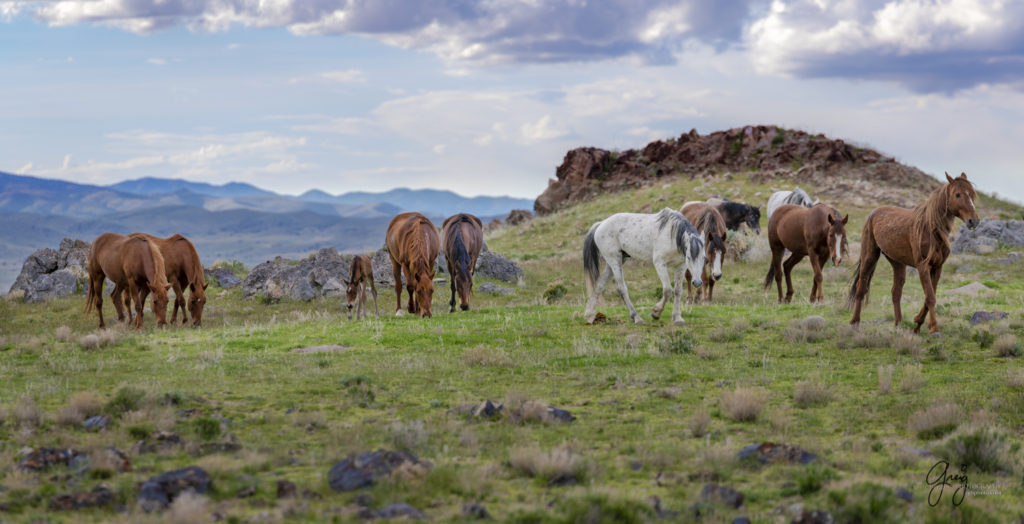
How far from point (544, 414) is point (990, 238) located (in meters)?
29.3

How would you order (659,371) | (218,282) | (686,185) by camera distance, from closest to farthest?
(659,371), (218,282), (686,185)

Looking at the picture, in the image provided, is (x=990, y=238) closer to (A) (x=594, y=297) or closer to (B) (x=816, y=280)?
(B) (x=816, y=280)

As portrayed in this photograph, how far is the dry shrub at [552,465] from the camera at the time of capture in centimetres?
693

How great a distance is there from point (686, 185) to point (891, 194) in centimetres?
1218

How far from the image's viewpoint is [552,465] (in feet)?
22.7

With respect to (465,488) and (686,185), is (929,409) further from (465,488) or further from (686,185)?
(686,185)

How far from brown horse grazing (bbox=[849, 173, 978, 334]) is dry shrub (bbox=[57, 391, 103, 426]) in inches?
492

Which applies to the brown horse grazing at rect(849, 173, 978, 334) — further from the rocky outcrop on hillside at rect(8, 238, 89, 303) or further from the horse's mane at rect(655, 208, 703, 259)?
the rocky outcrop on hillside at rect(8, 238, 89, 303)

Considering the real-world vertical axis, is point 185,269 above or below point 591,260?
below

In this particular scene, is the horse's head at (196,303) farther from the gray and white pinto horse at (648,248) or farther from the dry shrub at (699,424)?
the dry shrub at (699,424)

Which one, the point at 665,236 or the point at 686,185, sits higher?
the point at 686,185

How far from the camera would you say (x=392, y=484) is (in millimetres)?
6695

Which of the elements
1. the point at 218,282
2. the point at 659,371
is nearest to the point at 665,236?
the point at 659,371
